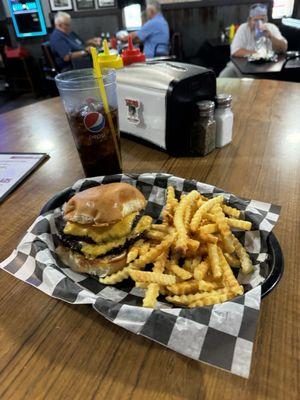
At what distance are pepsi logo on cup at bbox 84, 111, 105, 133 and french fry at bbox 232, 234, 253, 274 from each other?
2.15ft

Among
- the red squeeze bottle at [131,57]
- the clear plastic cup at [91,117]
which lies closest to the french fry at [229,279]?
the clear plastic cup at [91,117]

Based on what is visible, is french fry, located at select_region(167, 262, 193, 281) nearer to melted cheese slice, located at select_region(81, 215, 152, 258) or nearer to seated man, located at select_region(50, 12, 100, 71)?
melted cheese slice, located at select_region(81, 215, 152, 258)

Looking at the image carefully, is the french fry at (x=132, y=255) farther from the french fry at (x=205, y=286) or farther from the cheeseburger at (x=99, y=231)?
the french fry at (x=205, y=286)

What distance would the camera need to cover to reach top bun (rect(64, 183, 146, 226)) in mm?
921

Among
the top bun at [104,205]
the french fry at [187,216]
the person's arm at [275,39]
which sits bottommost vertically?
the person's arm at [275,39]

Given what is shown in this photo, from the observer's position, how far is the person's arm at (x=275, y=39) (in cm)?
415

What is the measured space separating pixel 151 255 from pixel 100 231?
18cm

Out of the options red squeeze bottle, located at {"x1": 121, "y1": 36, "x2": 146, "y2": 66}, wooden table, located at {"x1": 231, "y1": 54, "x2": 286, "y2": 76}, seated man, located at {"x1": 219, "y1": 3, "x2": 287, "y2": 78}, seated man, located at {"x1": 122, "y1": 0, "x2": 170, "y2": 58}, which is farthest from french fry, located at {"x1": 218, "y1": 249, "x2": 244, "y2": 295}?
seated man, located at {"x1": 122, "y1": 0, "x2": 170, "y2": 58}

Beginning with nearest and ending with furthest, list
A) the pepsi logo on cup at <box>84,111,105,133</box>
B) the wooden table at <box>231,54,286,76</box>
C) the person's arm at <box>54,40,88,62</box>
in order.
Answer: the pepsi logo on cup at <box>84,111,105,133</box> < the wooden table at <box>231,54,286,76</box> < the person's arm at <box>54,40,88,62</box>

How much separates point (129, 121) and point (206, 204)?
82cm

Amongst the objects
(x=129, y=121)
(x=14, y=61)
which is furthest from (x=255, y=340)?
(x=14, y=61)

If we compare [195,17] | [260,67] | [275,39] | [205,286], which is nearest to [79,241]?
[205,286]

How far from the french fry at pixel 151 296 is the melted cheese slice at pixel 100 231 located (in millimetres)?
204

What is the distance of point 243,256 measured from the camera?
0.86 metres
